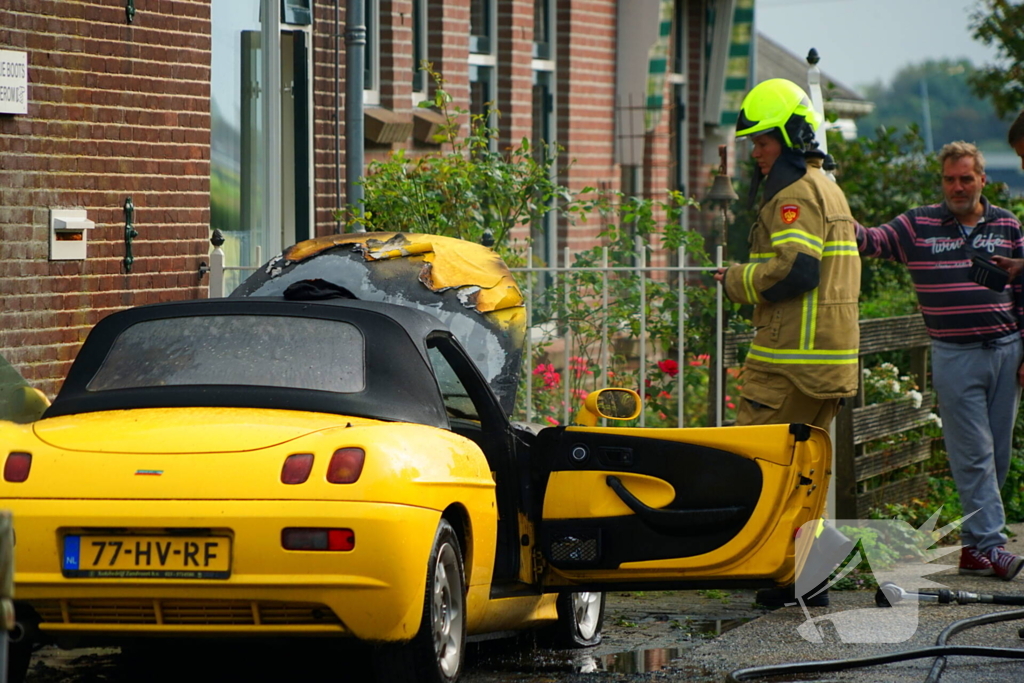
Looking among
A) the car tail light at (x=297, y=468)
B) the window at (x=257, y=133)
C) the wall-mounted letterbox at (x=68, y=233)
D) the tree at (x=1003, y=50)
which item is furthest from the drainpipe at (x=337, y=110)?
the tree at (x=1003, y=50)

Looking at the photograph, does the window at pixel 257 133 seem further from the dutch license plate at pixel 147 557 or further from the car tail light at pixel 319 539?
the car tail light at pixel 319 539

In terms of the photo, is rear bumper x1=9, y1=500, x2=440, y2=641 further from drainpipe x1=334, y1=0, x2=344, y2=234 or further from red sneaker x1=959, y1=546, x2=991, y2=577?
drainpipe x1=334, y1=0, x2=344, y2=234

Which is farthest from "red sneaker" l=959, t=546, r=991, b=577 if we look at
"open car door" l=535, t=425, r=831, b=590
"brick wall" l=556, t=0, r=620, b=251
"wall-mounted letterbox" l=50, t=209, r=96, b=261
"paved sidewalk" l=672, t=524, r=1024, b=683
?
"brick wall" l=556, t=0, r=620, b=251

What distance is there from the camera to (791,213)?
7336mm

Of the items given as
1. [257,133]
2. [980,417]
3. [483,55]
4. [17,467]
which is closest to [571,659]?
[17,467]

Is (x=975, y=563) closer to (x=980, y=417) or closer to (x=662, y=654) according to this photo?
(x=980, y=417)

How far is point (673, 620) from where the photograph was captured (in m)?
7.37

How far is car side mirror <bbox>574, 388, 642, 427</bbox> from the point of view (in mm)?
6098

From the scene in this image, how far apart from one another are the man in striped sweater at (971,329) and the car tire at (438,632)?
339cm

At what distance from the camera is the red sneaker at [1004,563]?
7789 millimetres

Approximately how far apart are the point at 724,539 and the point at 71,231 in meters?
4.08

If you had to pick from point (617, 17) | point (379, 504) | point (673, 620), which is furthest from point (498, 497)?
point (617, 17)

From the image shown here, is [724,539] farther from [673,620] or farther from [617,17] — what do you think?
[617,17]

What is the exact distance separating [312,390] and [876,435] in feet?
14.2
